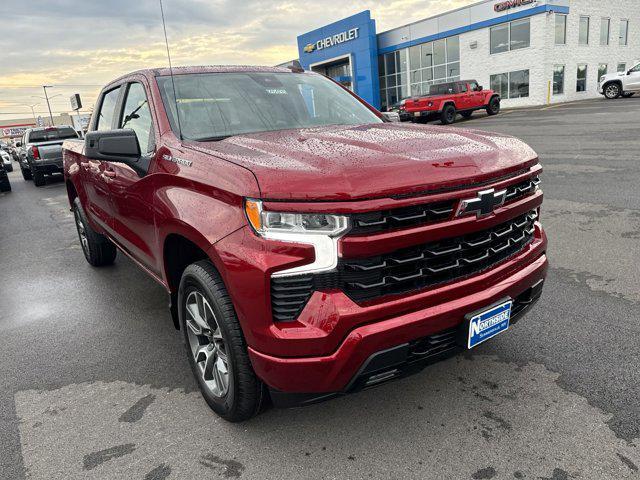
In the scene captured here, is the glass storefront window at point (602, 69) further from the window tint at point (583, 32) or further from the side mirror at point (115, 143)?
the side mirror at point (115, 143)

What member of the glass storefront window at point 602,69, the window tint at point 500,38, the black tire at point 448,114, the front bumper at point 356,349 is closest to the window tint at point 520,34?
the window tint at point 500,38

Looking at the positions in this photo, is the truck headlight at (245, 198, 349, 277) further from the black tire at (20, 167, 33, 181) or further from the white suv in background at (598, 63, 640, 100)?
the white suv in background at (598, 63, 640, 100)

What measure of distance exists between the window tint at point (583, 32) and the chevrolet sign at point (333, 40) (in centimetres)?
1476

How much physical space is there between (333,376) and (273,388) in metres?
0.30

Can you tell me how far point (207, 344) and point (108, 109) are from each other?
268 cm

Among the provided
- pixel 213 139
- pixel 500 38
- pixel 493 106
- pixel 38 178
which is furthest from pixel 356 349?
pixel 500 38

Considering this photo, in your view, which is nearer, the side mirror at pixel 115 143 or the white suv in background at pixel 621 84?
the side mirror at pixel 115 143

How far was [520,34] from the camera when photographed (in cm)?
2850

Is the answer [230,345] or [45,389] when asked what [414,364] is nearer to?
[230,345]

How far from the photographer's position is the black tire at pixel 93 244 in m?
5.41

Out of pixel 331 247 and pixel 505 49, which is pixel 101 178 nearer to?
pixel 331 247

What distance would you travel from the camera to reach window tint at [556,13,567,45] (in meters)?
28.2

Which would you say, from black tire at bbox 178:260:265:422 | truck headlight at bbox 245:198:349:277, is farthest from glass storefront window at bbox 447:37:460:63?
truck headlight at bbox 245:198:349:277

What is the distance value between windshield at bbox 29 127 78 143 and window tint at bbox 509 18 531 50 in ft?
80.1
